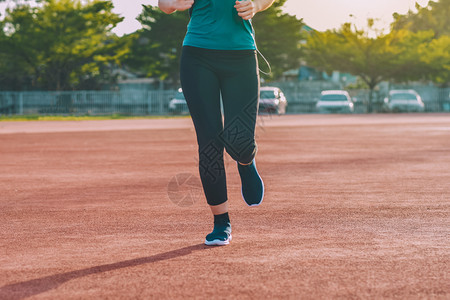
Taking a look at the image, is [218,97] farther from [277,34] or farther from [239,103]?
[277,34]

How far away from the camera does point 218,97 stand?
15.1 feet

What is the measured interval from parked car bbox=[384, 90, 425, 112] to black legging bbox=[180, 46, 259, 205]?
3851 centimetres

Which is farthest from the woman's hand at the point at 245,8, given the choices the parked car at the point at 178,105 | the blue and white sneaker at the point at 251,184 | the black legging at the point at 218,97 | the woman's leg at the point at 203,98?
the parked car at the point at 178,105

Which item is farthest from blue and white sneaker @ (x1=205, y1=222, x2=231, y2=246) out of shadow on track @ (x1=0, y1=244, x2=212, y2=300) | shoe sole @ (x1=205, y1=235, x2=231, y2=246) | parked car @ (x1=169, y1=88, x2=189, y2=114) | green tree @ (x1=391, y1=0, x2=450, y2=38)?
green tree @ (x1=391, y1=0, x2=450, y2=38)

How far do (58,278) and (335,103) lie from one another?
37.9 meters

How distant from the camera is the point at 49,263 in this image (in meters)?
4.27

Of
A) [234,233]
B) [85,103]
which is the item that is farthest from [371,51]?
[234,233]

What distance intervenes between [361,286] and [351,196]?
376 cm

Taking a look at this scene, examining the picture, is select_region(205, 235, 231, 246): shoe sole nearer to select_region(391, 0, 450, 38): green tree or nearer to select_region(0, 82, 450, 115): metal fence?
select_region(0, 82, 450, 115): metal fence

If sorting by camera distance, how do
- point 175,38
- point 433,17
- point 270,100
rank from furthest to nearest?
point 433,17 < point 175,38 < point 270,100

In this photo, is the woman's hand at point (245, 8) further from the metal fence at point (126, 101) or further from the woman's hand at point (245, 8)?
the metal fence at point (126, 101)

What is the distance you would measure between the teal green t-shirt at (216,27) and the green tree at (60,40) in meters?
39.4

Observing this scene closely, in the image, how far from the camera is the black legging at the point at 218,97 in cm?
456

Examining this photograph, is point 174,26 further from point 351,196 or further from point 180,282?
point 180,282
